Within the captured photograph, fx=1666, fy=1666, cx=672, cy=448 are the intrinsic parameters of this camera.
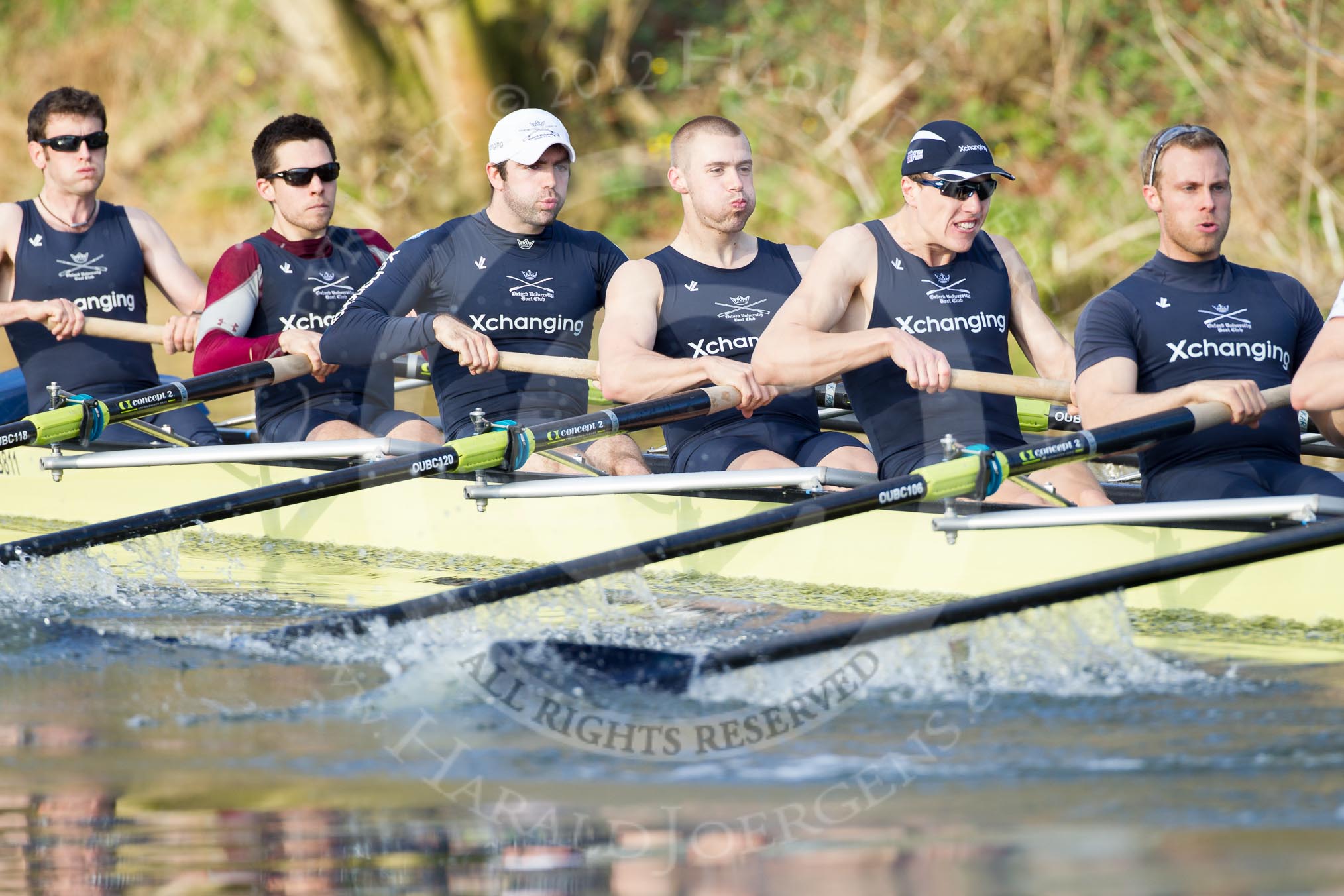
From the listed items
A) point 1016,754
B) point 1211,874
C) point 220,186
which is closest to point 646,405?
point 1016,754

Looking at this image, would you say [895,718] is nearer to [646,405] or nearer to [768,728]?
[768,728]

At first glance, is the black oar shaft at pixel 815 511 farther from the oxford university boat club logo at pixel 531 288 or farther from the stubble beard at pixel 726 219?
the oxford university boat club logo at pixel 531 288

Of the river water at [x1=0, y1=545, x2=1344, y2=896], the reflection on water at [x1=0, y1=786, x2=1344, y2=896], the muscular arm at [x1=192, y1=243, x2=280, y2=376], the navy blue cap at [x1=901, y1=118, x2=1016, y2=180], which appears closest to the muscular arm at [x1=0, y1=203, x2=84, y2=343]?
the muscular arm at [x1=192, y1=243, x2=280, y2=376]

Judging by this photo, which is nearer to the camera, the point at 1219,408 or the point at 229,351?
the point at 1219,408

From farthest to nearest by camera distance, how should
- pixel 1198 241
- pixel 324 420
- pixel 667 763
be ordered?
pixel 324 420 → pixel 1198 241 → pixel 667 763

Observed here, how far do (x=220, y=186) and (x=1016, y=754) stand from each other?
44.7 ft

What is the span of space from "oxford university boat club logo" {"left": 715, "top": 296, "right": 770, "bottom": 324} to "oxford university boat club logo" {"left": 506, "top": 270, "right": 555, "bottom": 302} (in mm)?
734

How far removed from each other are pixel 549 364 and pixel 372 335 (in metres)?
0.64

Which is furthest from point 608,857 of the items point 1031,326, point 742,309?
point 742,309

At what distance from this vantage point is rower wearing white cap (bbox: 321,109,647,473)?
19.4 feet

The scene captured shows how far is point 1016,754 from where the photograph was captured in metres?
3.46

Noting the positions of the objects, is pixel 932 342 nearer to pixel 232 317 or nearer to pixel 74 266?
pixel 232 317

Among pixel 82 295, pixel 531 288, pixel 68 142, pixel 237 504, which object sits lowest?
pixel 237 504

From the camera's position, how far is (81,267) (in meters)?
6.94
